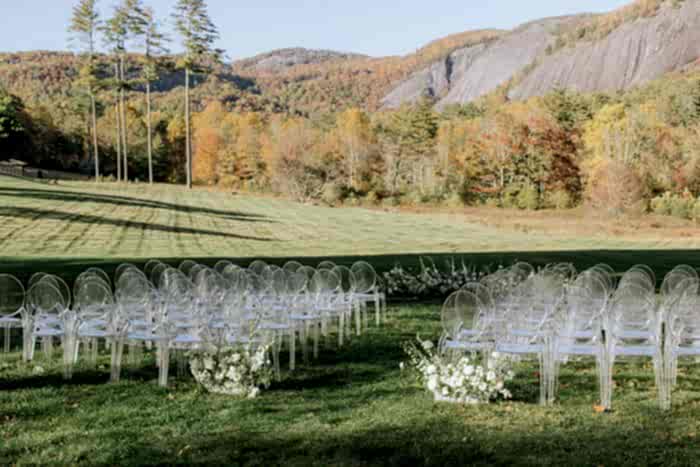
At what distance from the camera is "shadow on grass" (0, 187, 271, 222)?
33.0 metres

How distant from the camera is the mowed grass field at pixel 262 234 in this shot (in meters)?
20.8

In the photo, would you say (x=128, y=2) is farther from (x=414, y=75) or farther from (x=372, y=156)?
(x=414, y=75)

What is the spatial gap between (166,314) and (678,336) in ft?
19.6

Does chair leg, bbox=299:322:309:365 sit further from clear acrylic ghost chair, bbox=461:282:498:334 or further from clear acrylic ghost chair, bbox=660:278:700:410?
clear acrylic ghost chair, bbox=660:278:700:410

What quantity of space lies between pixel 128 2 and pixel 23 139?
1838cm

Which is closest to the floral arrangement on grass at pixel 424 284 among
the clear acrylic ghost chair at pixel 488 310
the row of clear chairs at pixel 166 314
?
the row of clear chairs at pixel 166 314

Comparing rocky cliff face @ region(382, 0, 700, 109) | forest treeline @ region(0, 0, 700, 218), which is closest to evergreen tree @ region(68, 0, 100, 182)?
forest treeline @ region(0, 0, 700, 218)

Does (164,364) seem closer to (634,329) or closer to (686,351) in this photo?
(634,329)

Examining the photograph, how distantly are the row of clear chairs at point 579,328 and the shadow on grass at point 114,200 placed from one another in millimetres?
26472

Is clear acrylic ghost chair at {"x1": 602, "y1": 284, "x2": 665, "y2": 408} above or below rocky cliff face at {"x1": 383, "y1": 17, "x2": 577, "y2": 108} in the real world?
below

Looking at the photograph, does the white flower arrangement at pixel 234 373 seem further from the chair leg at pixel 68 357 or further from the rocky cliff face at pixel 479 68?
the rocky cliff face at pixel 479 68

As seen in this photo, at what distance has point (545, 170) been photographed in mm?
56062

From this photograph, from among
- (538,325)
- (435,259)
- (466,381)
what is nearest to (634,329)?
(538,325)

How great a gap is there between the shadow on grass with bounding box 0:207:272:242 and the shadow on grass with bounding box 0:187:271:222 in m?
4.26
